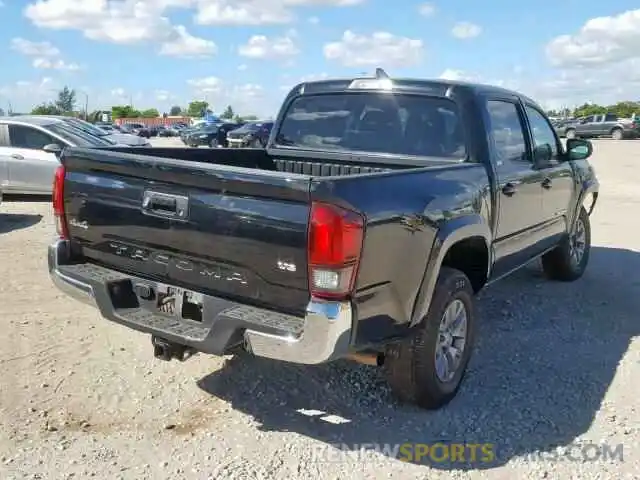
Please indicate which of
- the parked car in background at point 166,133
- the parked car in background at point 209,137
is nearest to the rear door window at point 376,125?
the parked car in background at point 209,137

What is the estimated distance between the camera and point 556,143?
6.18m

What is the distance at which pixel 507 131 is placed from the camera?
16.5 ft

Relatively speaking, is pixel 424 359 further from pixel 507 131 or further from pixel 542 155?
pixel 542 155

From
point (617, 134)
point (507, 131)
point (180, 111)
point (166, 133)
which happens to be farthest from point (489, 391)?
point (180, 111)

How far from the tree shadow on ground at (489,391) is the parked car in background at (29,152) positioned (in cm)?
835

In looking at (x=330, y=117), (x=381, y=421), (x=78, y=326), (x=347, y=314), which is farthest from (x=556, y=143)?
(x=78, y=326)

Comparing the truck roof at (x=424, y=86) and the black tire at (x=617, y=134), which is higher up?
the truck roof at (x=424, y=86)

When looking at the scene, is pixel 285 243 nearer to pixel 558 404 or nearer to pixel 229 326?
pixel 229 326

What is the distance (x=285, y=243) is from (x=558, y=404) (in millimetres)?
A: 2109

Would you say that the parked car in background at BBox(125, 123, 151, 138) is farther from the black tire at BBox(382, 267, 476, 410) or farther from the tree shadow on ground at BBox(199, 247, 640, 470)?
the black tire at BBox(382, 267, 476, 410)

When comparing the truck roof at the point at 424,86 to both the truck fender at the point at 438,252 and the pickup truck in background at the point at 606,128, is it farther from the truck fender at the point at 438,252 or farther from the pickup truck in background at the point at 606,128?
the pickup truck in background at the point at 606,128

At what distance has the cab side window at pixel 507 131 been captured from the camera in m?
4.78

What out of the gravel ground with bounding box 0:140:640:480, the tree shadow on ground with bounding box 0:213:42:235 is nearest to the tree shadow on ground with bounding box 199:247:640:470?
the gravel ground with bounding box 0:140:640:480

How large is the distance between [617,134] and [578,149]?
41.7 meters
